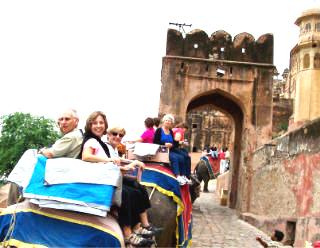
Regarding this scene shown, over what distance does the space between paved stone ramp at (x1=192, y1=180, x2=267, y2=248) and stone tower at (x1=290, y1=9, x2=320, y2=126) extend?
14923 mm

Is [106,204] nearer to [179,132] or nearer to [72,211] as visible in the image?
[72,211]

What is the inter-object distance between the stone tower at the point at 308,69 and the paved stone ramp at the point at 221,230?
49.0ft


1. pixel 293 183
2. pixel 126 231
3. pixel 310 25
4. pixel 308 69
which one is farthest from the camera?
pixel 310 25

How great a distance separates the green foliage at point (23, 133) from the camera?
3059 cm

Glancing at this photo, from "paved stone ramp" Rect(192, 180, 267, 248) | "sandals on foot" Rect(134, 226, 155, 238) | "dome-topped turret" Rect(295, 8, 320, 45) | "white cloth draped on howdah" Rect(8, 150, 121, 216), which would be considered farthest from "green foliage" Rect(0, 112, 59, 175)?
"white cloth draped on howdah" Rect(8, 150, 121, 216)

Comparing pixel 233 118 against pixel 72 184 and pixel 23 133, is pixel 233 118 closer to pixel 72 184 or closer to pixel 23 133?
pixel 72 184

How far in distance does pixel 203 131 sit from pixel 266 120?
36306 millimetres

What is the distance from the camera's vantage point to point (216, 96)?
1844cm

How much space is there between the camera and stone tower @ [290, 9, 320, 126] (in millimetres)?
36312

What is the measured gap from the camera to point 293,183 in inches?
454

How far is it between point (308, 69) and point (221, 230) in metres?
28.7

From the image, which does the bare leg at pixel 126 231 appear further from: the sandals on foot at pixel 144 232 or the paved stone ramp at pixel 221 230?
the paved stone ramp at pixel 221 230

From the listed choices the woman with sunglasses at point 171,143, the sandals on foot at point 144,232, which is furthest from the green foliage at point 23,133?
the sandals on foot at point 144,232

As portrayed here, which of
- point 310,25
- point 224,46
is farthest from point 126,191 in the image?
point 310,25
